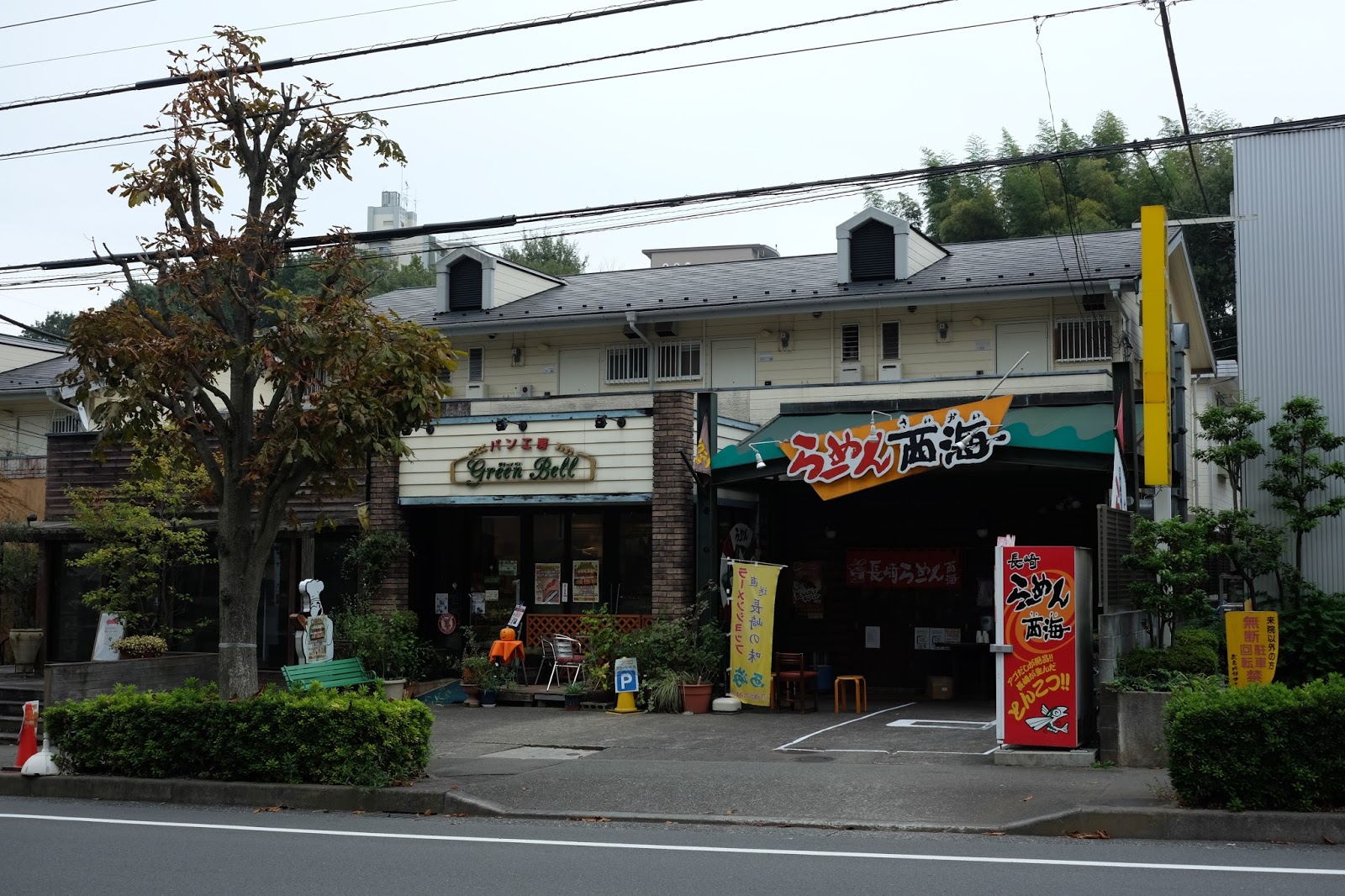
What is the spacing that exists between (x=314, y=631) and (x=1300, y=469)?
48.7ft

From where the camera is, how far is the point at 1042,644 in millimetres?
14141

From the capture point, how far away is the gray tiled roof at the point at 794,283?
2342 cm

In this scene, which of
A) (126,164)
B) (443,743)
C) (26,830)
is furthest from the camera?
(443,743)

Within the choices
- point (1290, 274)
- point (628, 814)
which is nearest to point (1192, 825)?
point (628, 814)

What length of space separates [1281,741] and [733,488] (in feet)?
39.8

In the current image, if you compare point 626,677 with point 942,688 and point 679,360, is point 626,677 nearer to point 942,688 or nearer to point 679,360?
point 942,688

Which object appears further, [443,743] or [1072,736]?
[443,743]

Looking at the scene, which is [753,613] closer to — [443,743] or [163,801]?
[443,743]

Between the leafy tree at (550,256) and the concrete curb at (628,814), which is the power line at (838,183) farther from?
the leafy tree at (550,256)

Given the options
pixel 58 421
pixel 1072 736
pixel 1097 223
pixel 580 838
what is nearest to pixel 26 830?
pixel 580 838

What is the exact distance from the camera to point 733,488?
2177 centimetres

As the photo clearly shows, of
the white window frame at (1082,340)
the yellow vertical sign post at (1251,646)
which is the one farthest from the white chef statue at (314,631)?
the white window frame at (1082,340)

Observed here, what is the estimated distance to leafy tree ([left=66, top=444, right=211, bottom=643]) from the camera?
71.4 feet

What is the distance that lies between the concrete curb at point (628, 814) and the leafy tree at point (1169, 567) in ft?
16.0
